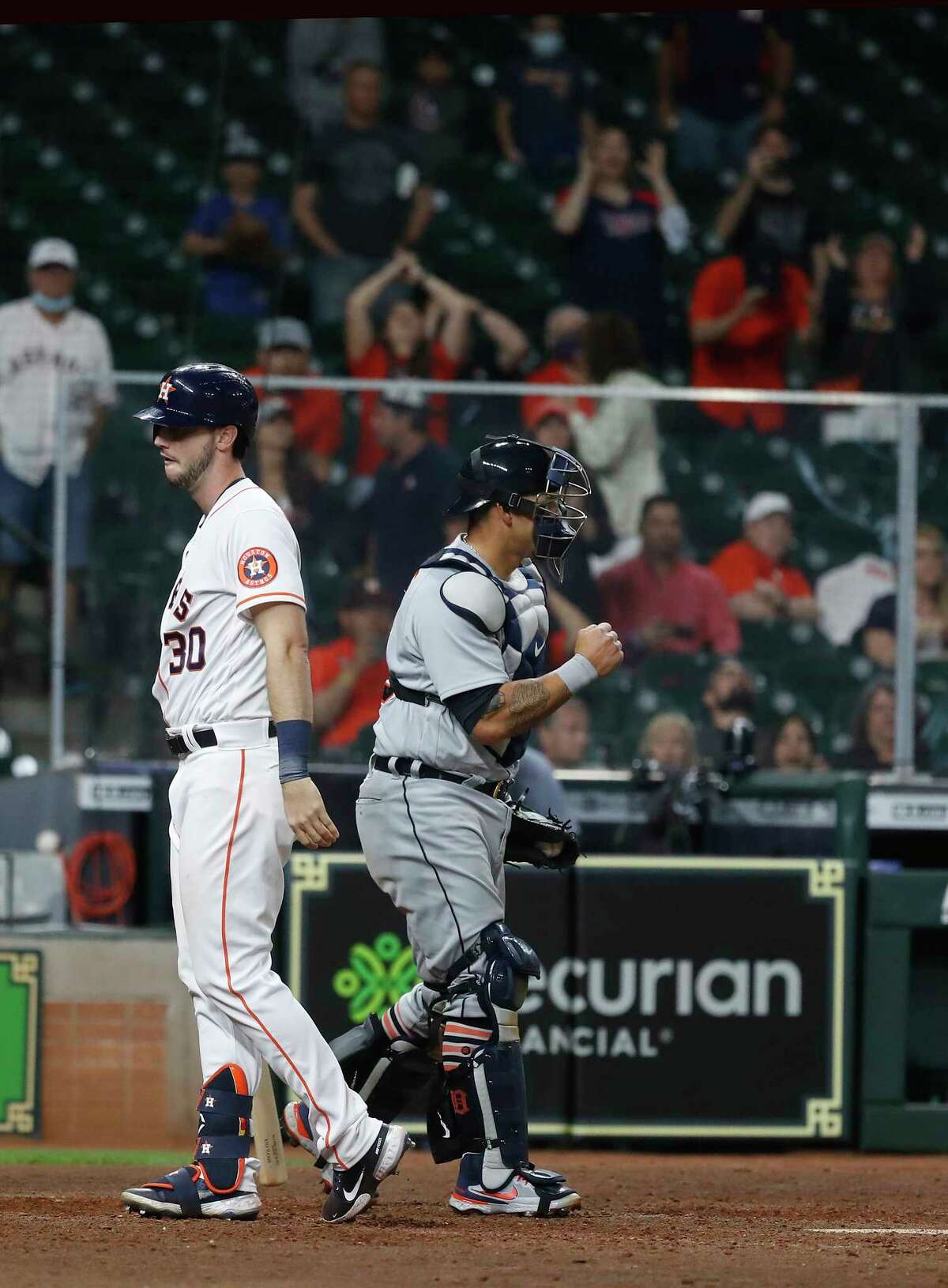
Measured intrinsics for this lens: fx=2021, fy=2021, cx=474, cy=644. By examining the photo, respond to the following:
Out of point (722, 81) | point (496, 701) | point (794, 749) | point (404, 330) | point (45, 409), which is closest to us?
point (496, 701)

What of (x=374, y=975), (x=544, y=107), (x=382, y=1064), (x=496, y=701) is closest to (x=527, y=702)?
(x=496, y=701)

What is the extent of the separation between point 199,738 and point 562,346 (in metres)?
6.96

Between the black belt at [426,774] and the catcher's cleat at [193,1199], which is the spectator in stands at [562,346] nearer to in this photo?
the black belt at [426,774]

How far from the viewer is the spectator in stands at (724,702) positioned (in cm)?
798

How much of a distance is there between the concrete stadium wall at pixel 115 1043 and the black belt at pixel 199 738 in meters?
2.73

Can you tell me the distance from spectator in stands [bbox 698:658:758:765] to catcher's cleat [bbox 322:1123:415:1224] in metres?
3.66

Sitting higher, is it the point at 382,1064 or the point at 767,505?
the point at 767,505

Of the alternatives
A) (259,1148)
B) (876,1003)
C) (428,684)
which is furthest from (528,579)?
(876,1003)

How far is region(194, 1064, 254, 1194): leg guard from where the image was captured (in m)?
4.38

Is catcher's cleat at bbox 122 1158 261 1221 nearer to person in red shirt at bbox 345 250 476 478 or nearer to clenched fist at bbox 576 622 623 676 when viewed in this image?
clenched fist at bbox 576 622 623 676

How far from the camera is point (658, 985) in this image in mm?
7035

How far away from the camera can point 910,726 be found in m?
8.04

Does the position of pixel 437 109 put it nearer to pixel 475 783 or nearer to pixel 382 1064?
pixel 475 783

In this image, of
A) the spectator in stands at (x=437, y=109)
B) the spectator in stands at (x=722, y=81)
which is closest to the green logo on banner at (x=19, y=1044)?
the spectator in stands at (x=437, y=109)
